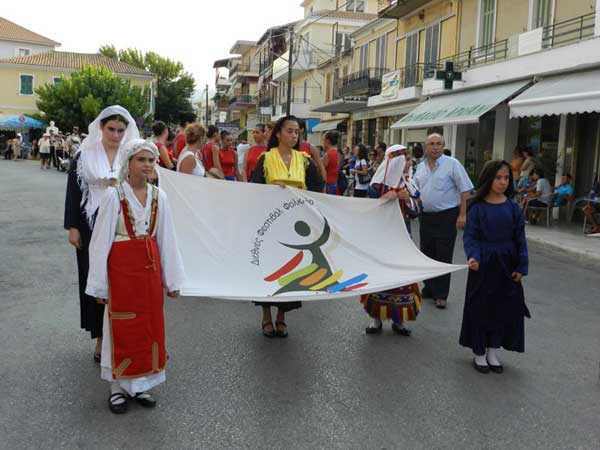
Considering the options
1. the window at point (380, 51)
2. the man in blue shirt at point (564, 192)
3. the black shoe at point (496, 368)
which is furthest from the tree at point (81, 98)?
the black shoe at point (496, 368)

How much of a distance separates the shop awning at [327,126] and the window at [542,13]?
18980 millimetres

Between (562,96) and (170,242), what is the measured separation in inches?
464

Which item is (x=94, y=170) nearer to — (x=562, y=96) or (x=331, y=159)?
(x=331, y=159)

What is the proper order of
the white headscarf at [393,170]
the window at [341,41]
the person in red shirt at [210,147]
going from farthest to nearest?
the window at [341,41]
the person in red shirt at [210,147]
the white headscarf at [393,170]

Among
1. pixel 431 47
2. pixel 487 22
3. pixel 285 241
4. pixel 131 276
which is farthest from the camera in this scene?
pixel 431 47

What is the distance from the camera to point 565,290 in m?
8.13

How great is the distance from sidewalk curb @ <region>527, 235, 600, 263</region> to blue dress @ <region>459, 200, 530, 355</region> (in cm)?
612

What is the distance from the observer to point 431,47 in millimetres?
24172

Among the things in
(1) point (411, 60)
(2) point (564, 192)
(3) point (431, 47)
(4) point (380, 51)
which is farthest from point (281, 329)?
(4) point (380, 51)

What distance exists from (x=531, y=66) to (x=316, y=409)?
15.3 m

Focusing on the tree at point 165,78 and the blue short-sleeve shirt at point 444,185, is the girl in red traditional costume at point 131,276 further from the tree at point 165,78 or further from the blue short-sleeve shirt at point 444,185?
the tree at point 165,78

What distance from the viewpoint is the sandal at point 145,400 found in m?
3.97

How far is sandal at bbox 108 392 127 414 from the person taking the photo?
3865 millimetres

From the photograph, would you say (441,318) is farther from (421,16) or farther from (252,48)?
(252,48)
